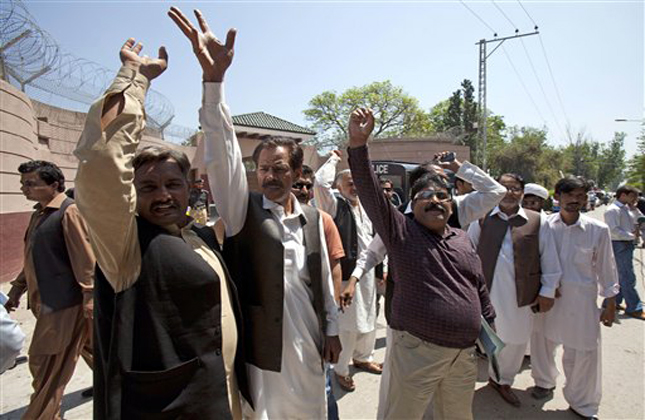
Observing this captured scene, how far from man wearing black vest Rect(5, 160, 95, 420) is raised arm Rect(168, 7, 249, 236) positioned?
1.60 m

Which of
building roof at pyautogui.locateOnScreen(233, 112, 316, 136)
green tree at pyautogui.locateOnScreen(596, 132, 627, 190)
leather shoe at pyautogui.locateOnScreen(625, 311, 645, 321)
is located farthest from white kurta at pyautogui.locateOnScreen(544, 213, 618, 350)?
green tree at pyautogui.locateOnScreen(596, 132, 627, 190)

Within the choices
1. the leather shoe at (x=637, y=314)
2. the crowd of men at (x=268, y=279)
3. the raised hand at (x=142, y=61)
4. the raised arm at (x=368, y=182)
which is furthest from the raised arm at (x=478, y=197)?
the leather shoe at (x=637, y=314)

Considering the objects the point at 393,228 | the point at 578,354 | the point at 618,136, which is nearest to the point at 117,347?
the point at 393,228

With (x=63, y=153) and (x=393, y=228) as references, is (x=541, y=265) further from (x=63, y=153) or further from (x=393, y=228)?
(x=63, y=153)

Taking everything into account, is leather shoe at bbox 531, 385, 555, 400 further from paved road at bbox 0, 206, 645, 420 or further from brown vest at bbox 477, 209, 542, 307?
brown vest at bbox 477, 209, 542, 307

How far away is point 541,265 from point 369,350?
6.09ft

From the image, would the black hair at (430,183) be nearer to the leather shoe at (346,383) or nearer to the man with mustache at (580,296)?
the man with mustache at (580,296)

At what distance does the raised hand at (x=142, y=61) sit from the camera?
4.70 ft

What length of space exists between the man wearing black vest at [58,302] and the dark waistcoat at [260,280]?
5.08 feet

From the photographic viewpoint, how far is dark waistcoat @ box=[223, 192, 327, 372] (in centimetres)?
175

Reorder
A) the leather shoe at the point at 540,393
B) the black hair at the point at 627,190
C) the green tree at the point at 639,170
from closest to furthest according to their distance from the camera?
the leather shoe at the point at 540,393
the black hair at the point at 627,190
the green tree at the point at 639,170

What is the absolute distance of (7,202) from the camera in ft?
23.3

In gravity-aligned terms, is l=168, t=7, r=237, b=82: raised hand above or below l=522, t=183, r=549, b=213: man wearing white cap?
above

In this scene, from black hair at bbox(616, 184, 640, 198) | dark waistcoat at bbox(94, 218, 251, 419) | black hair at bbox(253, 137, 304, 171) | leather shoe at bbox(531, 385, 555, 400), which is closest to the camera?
dark waistcoat at bbox(94, 218, 251, 419)
